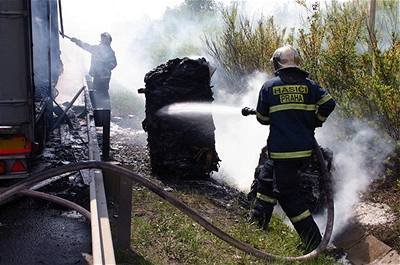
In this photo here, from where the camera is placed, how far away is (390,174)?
5.85 m

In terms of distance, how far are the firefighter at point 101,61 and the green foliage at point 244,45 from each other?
252cm

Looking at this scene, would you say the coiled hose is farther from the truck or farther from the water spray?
the water spray

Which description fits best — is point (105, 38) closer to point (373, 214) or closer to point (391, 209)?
point (373, 214)

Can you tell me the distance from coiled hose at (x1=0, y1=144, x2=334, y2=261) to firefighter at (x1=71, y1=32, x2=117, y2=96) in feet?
25.2

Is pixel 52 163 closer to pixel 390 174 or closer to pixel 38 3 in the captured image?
pixel 38 3

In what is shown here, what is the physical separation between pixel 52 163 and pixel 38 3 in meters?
3.10

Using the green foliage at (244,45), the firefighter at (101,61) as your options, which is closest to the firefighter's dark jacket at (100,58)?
the firefighter at (101,61)

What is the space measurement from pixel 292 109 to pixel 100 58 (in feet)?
25.5

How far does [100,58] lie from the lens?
38.0ft

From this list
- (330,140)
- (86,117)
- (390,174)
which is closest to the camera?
(390,174)

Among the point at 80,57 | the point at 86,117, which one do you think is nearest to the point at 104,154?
the point at 86,117

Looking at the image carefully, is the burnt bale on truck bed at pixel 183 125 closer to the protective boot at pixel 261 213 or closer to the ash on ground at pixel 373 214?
the protective boot at pixel 261 213

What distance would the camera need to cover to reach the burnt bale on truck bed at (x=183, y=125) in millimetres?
6387

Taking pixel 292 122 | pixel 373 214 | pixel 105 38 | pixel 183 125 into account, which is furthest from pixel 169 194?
pixel 105 38
